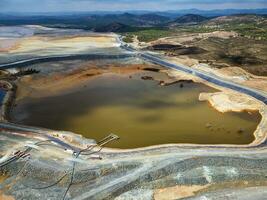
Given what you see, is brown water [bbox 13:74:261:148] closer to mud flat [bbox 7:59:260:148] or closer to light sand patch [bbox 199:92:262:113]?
mud flat [bbox 7:59:260:148]

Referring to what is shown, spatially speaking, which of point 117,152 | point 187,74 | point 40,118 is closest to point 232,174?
point 117,152

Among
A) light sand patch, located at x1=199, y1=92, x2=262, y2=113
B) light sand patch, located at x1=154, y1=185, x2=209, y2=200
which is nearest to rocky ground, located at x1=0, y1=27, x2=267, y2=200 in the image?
light sand patch, located at x1=154, y1=185, x2=209, y2=200

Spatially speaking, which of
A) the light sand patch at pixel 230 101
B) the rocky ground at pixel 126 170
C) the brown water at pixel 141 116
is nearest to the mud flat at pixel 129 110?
the brown water at pixel 141 116

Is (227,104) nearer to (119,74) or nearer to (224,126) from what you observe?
(224,126)

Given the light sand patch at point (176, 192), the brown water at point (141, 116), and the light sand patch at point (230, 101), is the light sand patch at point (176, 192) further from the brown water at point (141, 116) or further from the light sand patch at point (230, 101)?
the light sand patch at point (230, 101)

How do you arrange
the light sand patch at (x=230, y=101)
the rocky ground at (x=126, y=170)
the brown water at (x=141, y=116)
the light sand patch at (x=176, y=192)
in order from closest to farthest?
the light sand patch at (x=176, y=192)
the rocky ground at (x=126, y=170)
the brown water at (x=141, y=116)
the light sand patch at (x=230, y=101)

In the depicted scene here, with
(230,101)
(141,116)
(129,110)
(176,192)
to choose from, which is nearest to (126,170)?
(176,192)
